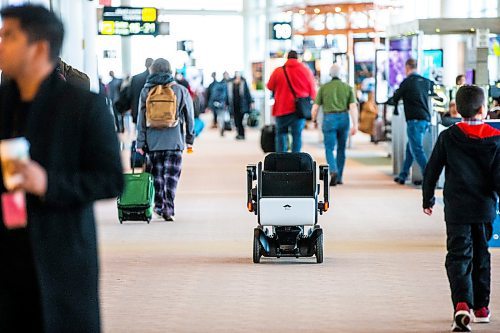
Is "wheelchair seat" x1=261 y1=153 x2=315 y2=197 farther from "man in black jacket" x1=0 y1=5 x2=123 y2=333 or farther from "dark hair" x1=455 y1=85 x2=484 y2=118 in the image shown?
"man in black jacket" x1=0 y1=5 x2=123 y2=333

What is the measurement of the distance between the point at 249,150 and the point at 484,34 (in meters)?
9.59

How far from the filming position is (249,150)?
28.4 metres

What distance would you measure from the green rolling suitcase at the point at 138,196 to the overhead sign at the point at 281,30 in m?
16.9

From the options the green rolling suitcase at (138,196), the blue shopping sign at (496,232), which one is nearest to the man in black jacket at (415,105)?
the green rolling suitcase at (138,196)

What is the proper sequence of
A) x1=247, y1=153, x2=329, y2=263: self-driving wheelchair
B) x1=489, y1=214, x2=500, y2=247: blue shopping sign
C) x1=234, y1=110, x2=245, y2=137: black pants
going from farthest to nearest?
1. x1=234, y1=110, x2=245, y2=137: black pants
2. x1=489, y1=214, x2=500, y2=247: blue shopping sign
3. x1=247, y1=153, x2=329, y2=263: self-driving wheelchair

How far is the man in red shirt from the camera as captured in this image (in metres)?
18.4

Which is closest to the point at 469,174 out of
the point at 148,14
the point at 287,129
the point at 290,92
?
the point at 290,92

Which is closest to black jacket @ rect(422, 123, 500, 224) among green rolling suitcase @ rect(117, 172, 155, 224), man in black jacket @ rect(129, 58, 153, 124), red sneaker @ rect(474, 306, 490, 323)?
red sneaker @ rect(474, 306, 490, 323)

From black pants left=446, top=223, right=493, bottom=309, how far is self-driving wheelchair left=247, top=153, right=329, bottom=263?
273 cm

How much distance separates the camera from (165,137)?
44.4 feet

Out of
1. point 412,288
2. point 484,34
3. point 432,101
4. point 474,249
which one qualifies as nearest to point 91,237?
point 474,249

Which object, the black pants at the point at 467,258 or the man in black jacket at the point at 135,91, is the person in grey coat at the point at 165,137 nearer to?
the man in black jacket at the point at 135,91

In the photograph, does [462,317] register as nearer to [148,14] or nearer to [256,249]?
[256,249]

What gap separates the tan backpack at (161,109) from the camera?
43.9 feet
